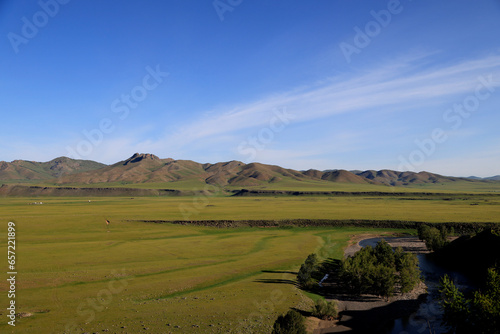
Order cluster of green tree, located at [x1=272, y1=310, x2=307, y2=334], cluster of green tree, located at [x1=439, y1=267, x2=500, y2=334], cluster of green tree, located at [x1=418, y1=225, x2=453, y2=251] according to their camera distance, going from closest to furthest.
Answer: cluster of green tree, located at [x1=439, y1=267, x2=500, y2=334], cluster of green tree, located at [x1=272, y1=310, x2=307, y2=334], cluster of green tree, located at [x1=418, y1=225, x2=453, y2=251]

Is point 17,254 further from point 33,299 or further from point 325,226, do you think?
point 325,226

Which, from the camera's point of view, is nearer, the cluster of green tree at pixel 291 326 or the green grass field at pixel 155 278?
the cluster of green tree at pixel 291 326

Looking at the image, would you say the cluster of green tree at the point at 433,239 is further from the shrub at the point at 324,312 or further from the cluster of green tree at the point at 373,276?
the shrub at the point at 324,312

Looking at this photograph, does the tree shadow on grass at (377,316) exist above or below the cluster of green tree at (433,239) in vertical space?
below

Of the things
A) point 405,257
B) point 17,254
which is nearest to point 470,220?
point 405,257

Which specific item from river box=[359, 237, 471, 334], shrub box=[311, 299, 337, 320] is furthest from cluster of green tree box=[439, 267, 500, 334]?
shrub box=[311, 299, 337, 320]

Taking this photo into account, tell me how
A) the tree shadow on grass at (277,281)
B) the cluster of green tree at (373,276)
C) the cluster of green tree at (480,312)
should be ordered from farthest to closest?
the tree shadow on grass at (277,281), the cluster of green tree at (373,276), the cluster of green tree at (480,312)

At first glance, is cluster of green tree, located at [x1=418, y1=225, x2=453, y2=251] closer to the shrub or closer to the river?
the river

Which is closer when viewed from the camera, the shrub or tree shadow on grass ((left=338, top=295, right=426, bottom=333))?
tree shadow on grass ((left=338, top=295, right=426, bottom=333))

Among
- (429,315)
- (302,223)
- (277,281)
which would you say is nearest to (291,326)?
(277,281)

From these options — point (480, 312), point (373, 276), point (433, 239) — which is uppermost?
point (480, 312)

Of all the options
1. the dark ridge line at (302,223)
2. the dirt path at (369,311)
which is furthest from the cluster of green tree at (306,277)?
the dark ridge line at (302,223)

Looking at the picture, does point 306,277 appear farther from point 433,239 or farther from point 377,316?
point 433,239

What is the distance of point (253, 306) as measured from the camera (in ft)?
126
